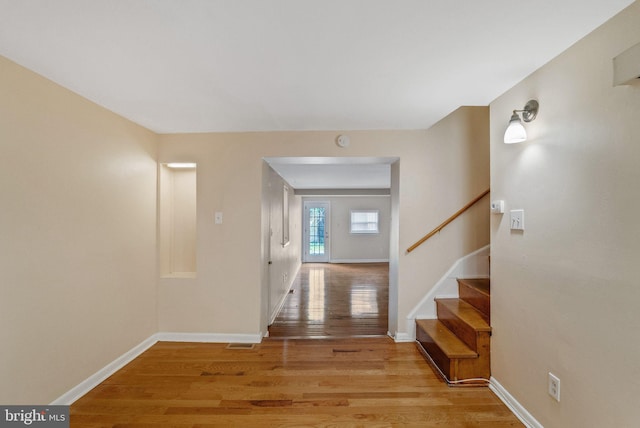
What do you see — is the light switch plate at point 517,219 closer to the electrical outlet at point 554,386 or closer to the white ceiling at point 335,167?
the electrical outlet at point 554,386

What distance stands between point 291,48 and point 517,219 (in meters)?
1.81

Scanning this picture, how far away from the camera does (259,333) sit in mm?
2764

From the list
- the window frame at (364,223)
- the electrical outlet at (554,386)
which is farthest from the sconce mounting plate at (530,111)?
the window frame at (364,223)

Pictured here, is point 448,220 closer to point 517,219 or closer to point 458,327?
point 517,219

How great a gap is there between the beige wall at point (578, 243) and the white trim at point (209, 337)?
7.46 feet

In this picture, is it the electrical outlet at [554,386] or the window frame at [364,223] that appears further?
the window frame at [364,223]

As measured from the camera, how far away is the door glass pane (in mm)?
8508

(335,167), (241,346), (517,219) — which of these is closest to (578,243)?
(517,219)

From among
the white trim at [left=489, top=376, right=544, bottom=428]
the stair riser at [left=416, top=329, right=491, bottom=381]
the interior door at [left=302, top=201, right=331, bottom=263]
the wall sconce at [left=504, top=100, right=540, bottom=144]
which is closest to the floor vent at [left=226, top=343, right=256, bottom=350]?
the stair riser at [left=416, top=329, right=491, bottom=381]

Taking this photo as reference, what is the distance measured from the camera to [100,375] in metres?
2.07

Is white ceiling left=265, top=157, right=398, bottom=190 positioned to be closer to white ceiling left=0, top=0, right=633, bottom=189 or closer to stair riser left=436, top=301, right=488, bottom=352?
white ceiling left=0, top=0, right=633, bottom=189

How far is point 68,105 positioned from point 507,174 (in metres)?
3.18

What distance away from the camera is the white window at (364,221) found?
8.53m

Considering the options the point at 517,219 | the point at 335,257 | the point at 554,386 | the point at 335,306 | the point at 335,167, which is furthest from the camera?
the point at 335,257
